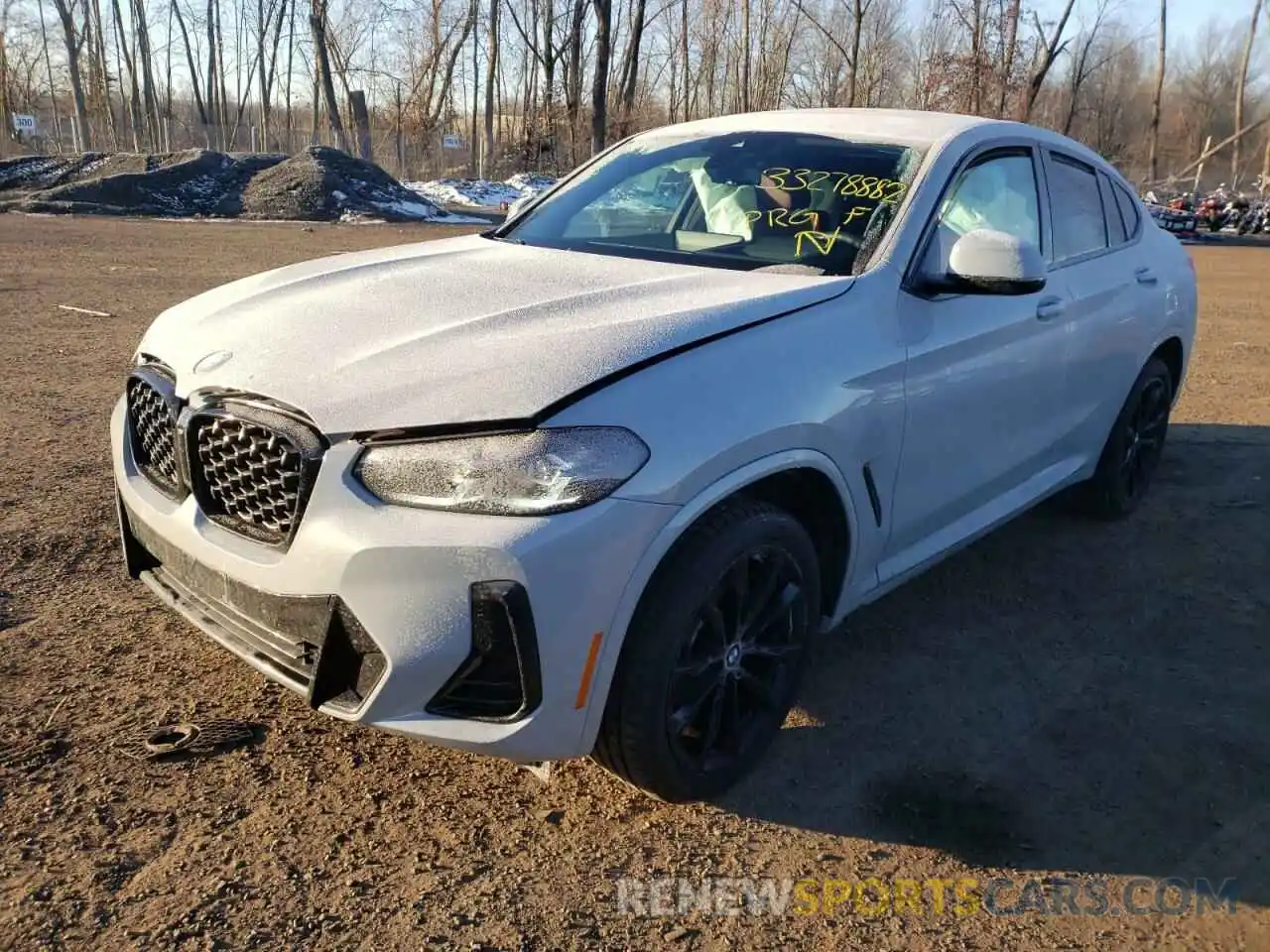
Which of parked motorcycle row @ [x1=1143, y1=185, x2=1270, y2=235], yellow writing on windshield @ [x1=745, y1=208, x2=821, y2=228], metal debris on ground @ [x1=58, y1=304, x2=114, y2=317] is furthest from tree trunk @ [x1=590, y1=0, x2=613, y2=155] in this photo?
yellow writing on windshield @ [x1=745, y1=208, x2=821, y2=228]

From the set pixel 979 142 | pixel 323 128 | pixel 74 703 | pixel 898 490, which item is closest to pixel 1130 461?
pixel 979 142

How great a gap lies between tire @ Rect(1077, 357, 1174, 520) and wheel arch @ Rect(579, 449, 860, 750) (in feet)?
7.40

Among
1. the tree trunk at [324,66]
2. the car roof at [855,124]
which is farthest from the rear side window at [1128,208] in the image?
the tree trunk at [324,66]

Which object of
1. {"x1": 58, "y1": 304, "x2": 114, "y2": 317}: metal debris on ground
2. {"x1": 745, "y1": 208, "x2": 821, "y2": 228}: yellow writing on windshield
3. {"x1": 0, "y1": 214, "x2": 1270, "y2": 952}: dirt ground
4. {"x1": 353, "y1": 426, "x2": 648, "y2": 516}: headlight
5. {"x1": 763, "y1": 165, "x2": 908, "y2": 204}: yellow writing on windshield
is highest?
{"x1": 763, "y1": 165, "x2": 908, "y2": 204}: yellow writing on windshield

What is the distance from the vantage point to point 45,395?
6.32m

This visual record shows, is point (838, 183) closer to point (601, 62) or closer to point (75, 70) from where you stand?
point (601, 62)

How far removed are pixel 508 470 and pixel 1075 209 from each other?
3146mm

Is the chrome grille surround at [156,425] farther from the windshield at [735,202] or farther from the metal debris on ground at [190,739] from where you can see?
the windshield at [735,202]

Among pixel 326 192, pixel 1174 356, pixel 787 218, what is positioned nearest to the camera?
pixel 787 218

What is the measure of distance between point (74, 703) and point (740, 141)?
9.51 feet

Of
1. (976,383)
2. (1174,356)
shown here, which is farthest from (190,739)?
(1174,356)

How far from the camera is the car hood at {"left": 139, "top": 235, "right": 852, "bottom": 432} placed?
2.36 meters

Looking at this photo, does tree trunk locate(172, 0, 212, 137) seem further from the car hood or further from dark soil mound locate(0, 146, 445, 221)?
the car hood

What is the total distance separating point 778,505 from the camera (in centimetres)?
287
